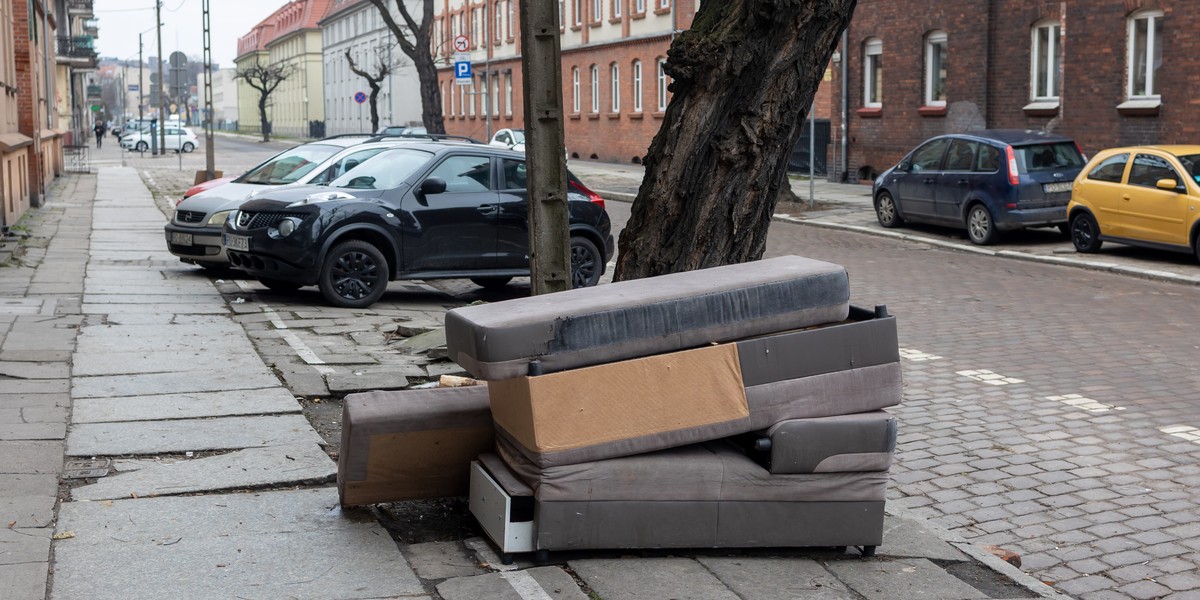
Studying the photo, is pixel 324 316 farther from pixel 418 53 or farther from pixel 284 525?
pixel 418 53

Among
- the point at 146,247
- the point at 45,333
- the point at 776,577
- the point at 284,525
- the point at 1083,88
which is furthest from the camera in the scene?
the point at 1083,88

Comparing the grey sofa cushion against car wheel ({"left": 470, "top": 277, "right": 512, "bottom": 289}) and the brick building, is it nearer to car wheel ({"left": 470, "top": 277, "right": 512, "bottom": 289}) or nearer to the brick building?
car wheel ({"left": 470, "top": 277, "right": 512, "bottom": 289})

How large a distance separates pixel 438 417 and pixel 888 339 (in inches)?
71.4

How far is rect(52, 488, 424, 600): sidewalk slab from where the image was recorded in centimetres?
454

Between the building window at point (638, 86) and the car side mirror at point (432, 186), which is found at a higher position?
the building window at point (638, 86)

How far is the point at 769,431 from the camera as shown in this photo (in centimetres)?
484

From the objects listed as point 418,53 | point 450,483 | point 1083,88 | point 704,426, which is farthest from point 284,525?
point 418,53

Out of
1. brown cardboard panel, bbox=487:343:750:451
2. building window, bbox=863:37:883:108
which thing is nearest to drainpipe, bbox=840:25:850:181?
building window, bbox=863:37:883:108

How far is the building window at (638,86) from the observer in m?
46.3

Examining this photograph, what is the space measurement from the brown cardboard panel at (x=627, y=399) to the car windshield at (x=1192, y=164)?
12987mm

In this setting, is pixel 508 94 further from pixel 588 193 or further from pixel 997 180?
pixel 588 193

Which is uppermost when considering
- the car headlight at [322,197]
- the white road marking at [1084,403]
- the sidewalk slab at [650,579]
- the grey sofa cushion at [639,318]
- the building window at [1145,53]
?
the building window at [1145,53]

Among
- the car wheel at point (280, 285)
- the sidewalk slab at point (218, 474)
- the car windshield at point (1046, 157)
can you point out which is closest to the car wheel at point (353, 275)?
the car wheel at point (280, 285)

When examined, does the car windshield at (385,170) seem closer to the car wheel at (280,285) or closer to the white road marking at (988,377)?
the car wheel at (280,285)
